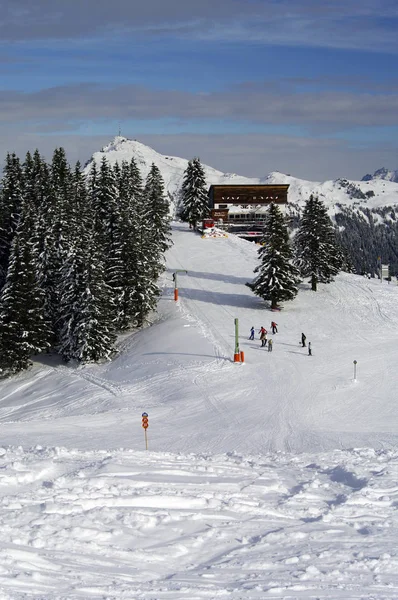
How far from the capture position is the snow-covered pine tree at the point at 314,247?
5268cm

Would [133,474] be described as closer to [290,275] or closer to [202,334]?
[202,334]

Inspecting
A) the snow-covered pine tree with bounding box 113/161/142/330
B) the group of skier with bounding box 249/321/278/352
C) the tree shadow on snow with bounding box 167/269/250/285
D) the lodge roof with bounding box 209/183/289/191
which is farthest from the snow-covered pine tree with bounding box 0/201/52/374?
the lodge roof with bounding box 209/183/289/191

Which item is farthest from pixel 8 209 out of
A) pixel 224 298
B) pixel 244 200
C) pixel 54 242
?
pixel 244 200

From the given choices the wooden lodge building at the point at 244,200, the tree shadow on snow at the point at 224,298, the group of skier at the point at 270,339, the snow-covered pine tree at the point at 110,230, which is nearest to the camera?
the group of skier at the point at 270,339

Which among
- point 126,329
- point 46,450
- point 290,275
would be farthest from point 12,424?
point 290,275

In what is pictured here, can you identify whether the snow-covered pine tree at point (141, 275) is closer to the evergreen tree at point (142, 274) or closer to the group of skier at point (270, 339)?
the evergreen tree at point (142, 274)

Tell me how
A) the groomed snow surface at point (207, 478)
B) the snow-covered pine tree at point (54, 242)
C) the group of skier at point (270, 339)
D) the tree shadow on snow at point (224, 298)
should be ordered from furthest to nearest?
the tree shadow on snow at point (224, 298) → the snow-covered pine tree at point (54, 242) → the group of skier at point (270, 339) → the groomed snow surface at point (207, 478)

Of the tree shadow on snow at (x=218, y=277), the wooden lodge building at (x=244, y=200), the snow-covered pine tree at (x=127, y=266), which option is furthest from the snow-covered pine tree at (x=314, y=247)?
the wooden lodge building at (x=244, y=200)

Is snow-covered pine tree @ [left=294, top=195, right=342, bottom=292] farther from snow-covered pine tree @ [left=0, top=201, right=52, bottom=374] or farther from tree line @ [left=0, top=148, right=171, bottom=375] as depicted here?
snow-covered pine tree @ [left=0, top=201, right=52, bottom=374]

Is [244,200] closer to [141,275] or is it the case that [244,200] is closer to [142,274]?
[142,274]

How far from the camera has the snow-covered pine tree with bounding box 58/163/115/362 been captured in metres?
40.7

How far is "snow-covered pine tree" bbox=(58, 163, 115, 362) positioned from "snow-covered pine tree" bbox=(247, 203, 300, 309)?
12.3 meters

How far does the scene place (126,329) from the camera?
153 feet

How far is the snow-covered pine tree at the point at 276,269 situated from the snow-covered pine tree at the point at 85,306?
40.4 ft
